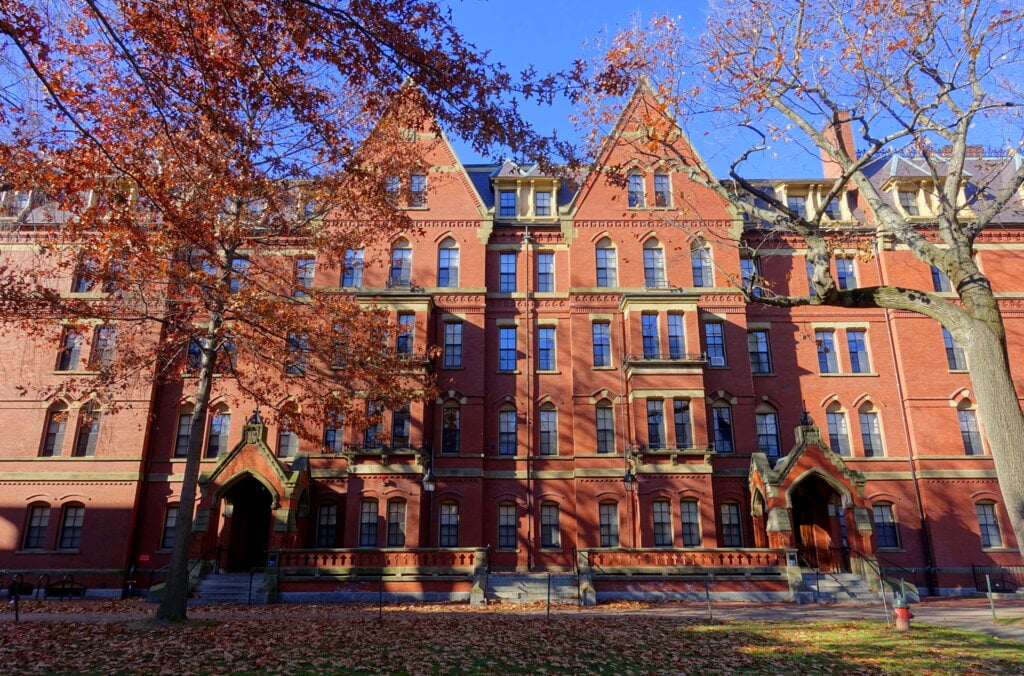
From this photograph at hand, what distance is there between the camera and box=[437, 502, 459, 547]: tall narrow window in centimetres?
2575

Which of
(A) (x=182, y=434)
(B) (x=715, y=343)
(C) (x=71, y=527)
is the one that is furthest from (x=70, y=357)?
(B) (x=715, y=343)

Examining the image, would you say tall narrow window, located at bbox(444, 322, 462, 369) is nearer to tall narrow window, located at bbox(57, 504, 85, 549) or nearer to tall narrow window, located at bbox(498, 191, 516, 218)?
tall narrow window, located at bbox(498, 191, 516, 218)

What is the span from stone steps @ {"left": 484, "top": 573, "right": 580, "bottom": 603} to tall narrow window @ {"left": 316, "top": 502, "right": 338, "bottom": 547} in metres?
6.80

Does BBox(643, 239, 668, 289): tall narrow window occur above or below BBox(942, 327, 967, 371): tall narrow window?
above

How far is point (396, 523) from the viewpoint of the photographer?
83.0ft

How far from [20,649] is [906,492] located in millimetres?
28600

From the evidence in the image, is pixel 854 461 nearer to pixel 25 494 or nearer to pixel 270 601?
pixel 270 601

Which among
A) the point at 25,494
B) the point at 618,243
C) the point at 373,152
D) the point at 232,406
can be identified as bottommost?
the point at 25,494

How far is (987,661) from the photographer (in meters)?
11.6

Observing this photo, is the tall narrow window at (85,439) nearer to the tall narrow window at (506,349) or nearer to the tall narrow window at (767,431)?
the tall narrow window at (506,349)

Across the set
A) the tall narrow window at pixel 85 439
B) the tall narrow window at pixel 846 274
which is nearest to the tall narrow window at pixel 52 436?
the tall narrow window at pixel 85 439

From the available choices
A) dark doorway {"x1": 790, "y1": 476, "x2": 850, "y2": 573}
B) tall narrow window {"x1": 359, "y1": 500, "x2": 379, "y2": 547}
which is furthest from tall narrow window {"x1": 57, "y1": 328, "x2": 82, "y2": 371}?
dark doorway {"x1": 790, "y1": 476, "x2": 850, "y2": 573}

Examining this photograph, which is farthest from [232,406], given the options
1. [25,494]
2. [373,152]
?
[373,152]

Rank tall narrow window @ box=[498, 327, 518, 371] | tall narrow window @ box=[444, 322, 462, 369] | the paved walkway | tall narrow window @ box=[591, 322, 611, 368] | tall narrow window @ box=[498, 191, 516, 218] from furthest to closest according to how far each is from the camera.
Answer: tall narrow window @ box=[498, 191, 516, 218]
tall narrow window @ box=[498, 327, 518, 371]
tall narrow window @ box=[591, 322, 611, 368]
tall narrow window @ box=[444, 322, 462, 369]
the paved walkway
